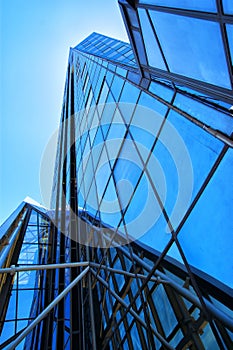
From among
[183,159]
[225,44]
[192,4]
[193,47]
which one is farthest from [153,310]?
[192,4]

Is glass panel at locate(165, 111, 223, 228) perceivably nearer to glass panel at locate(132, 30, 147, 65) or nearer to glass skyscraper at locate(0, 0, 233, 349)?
glass skyscraper at locate(0, 0, 233, 349)

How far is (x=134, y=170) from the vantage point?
8555mm

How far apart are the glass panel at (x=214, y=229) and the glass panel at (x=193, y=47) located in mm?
1665

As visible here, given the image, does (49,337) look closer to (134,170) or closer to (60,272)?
(60,272)

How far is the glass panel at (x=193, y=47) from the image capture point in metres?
4.92

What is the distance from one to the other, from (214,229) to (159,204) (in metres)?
1.98

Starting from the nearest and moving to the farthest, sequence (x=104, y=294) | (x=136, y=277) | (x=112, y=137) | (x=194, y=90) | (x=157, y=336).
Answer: (x=157, y=336) < (x=194, y=90) < (x=136, y=277) < (x=104, y=294) < (x=112, y=137)

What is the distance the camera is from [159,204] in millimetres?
6668

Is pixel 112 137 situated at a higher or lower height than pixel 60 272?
higher

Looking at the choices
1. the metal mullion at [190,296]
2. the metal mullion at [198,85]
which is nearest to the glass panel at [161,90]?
the metal mullion at [198,85]

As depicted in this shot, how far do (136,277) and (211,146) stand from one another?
364 centimetres

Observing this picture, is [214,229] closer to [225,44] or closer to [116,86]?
[225,44]

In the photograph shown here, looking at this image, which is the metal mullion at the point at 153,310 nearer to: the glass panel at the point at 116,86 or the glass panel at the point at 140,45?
the glass panel at the point at 140,45

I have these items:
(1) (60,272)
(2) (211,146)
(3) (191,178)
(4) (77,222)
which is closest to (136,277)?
(3) (191,178)
